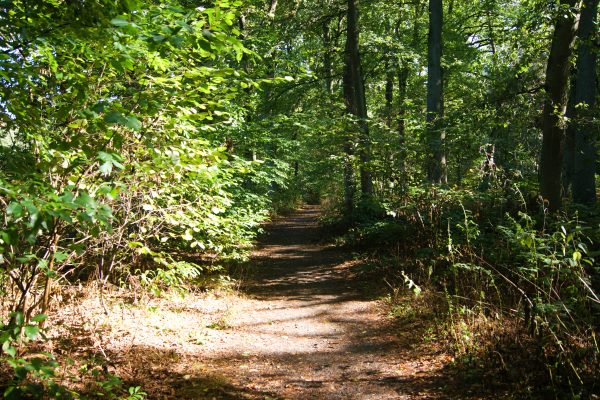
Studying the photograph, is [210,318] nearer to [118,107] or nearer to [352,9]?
[118,107]

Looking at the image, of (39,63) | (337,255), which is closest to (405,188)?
(337,255)

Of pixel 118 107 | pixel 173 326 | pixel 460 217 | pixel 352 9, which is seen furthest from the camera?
pixel 352 9

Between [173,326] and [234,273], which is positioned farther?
[234,273]

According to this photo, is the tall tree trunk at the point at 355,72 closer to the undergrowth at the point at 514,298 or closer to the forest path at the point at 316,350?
the undergrowth at the point at 514,298

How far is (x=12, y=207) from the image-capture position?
5.88 ft

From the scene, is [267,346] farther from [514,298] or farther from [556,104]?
[556,104]

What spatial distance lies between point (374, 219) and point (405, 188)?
2088 millimetres

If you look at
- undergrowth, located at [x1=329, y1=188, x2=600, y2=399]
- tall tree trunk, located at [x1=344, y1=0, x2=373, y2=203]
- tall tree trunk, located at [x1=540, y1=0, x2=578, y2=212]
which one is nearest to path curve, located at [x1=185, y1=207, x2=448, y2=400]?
undergrowth, located at [x1=329, y1=188, x2=600, y2=399]

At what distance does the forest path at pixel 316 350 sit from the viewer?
449 cm

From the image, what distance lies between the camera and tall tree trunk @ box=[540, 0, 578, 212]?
634cm

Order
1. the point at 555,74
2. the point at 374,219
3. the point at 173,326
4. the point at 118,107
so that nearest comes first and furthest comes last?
the point at 118,107 < the point at 173,326 < the point at 555,74 < the point at 374,219

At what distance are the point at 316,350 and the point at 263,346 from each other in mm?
793

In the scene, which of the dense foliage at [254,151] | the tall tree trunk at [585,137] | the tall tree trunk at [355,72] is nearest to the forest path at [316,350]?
the dense foliage at [254,151]

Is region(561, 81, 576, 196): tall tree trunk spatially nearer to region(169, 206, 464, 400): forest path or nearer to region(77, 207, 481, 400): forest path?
region(169, 206, 464, 400): forest path
